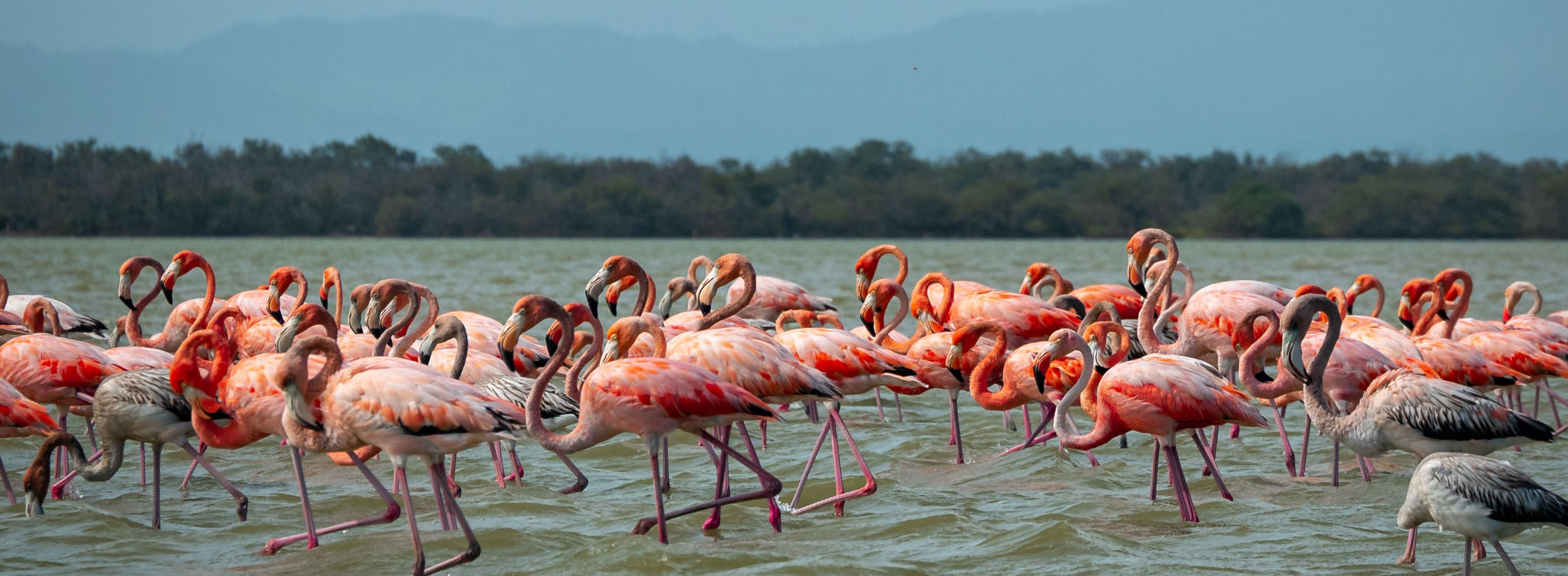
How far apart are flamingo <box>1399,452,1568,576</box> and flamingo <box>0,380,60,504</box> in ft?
17.7

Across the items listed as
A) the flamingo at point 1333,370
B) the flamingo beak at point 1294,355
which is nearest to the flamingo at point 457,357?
the flamingo beak at point 1294,355

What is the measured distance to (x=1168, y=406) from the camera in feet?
19.0

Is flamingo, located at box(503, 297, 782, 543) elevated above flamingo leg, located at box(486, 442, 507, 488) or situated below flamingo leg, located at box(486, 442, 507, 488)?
above

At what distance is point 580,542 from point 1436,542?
11.2 ft

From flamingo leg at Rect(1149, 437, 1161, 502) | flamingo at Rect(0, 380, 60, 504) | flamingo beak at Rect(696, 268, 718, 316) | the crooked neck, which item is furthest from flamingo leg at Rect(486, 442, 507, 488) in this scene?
flamingo leg at Rect(1149, 437, 1161, 502)

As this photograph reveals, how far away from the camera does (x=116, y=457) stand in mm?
6016

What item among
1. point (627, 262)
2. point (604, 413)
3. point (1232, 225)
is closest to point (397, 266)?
point (627, 262)

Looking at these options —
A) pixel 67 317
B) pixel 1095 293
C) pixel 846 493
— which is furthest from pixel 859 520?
pixel 67 317

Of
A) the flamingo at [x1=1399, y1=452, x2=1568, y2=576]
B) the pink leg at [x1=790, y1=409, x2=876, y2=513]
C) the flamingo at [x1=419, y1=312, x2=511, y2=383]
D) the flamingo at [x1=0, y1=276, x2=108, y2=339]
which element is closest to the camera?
the flamingo at [x1=1399, y1=452, x2=1568, y2=576]

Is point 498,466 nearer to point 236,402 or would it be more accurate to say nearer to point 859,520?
point 236,402

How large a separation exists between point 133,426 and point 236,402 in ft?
1.91

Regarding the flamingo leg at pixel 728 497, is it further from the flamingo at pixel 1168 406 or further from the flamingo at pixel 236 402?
the flamingo at pixel 1168 406

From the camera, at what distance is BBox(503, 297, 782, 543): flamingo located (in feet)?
Answer: 17.2

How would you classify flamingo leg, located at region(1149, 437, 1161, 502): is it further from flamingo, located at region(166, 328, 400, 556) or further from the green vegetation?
the green vegetation
